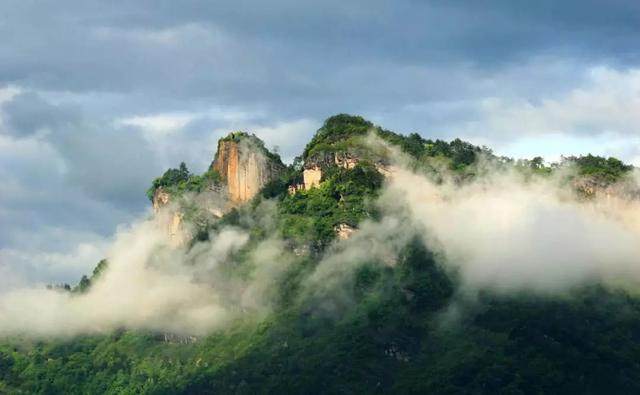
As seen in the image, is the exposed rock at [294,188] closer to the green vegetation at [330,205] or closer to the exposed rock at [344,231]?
the green vegetation at [330,205]

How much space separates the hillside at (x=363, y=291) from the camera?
11856 centimetres

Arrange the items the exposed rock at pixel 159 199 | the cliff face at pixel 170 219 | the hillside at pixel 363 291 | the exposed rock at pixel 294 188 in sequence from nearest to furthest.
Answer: the hillside at pixel 363 291 < the exposed rock at pixel 294 188 < the cliff face at pixel 170 219 < the exposed rock at pixel 159 199

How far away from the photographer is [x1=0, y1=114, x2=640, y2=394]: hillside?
119 metres

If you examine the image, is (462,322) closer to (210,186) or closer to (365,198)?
(365,198)

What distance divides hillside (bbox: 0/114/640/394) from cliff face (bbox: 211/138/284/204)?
185 mm

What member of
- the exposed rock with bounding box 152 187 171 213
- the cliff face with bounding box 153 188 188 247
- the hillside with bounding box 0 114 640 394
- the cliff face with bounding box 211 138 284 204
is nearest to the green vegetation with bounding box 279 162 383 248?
the hillside with bounding box 0 114 640 394

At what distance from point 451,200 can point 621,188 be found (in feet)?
53.0

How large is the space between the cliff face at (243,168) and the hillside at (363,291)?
0.18 metres

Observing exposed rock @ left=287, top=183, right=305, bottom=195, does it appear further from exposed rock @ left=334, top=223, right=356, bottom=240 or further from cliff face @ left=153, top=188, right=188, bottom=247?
exposed rock @ left=334, top=223, right=356, bottom=240

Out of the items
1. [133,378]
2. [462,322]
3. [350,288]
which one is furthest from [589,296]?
[133,378]

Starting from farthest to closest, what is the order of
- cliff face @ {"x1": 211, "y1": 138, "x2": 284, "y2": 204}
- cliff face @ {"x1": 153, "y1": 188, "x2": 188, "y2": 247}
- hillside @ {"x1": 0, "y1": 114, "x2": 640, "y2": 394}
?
cliff face @ {"x1": 153, "y1": 188, "x2": 188, "y2": 247}, cliff face @ {"x1": 211, "y1": 138, "x2": 284, "y2": 204}, hillside @ {"x1": 0, "y1": 114, "x2": 640, "y2": 394}

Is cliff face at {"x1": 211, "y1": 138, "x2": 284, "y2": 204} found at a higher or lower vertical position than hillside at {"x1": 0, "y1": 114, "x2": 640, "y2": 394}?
higher

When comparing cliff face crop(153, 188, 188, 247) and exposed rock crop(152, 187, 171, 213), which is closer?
cliff face crop(153, 188, 188, 247)

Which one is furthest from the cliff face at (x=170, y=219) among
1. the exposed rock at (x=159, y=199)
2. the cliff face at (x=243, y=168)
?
the cliff face at (x=243, y=168)
